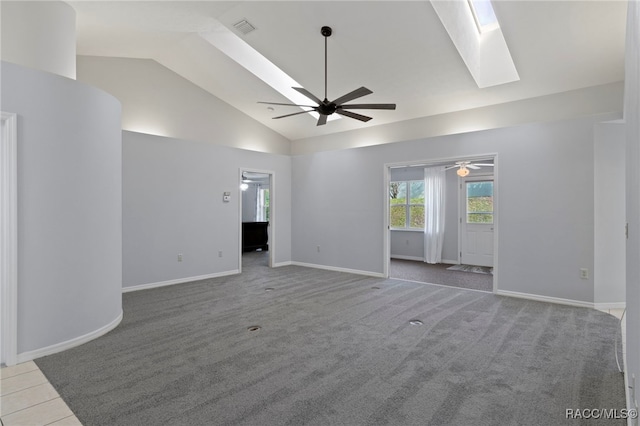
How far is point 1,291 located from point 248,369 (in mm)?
2141

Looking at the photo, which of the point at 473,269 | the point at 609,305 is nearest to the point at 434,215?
the point at 473,269

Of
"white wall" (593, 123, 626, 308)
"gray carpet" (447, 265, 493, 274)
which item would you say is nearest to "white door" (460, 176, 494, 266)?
Result: "gray carpet" (447, 265, 493, 274)

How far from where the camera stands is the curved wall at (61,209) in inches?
110

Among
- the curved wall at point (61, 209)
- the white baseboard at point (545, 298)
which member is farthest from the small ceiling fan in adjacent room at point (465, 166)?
the curved wall at point (61, 209)

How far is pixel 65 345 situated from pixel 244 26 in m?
4.40

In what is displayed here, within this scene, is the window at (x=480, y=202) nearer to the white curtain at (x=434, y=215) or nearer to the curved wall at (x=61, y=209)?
the white curtain at (x=434, y=215)

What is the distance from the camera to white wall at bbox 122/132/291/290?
208 inches

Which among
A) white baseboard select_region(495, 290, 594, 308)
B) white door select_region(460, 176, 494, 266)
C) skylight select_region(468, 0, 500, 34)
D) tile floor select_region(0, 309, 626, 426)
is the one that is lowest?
tile floor select_region(0, 309, 626, 426)

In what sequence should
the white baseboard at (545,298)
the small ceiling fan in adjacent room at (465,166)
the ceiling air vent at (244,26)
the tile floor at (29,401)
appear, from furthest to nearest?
the small ceiling fan in adjacent room at (465,166), the ceiling air vent at (244,26), the white baseboard at (545,298), the tile floor at (29,401)

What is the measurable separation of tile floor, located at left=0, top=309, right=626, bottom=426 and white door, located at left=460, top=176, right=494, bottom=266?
7752 mm

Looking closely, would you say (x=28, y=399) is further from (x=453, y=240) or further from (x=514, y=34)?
(x=453, y=240)

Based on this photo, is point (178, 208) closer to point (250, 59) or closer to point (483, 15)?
point (250, 59)

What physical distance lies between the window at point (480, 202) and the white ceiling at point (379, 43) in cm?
268

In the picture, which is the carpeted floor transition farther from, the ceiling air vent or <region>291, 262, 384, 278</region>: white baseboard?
the ceiling air vent
